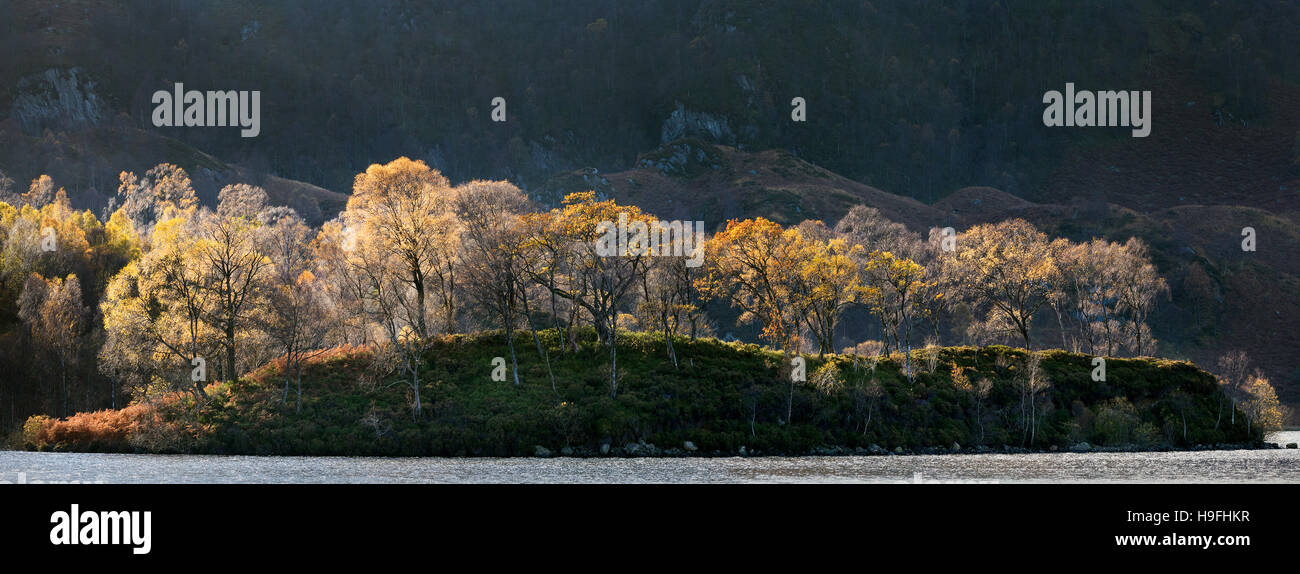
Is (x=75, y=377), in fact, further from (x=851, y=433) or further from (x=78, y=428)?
(x=851, y=433)

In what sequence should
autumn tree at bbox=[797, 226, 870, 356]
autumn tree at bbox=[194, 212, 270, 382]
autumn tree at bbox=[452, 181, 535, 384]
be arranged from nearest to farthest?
autumn tree at bbox=[452, 181, 535, 384]
autumn tree at bbox=[194, 212, 270, 382]
autumn tree at bbox=[797, 226, 870, 356]

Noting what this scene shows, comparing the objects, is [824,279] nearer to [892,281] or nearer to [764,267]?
[764,267]

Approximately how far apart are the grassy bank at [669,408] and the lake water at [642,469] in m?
3.47

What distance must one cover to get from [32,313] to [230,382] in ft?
55.9

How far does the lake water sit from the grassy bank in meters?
3.47

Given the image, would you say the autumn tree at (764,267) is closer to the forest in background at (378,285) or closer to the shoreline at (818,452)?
the forest in background at (378,285)

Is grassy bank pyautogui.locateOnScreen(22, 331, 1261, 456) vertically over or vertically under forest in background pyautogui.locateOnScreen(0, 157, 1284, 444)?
under

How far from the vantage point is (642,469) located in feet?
168

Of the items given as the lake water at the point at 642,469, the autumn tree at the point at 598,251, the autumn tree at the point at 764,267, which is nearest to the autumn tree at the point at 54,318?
the lake water at the point at 642,469

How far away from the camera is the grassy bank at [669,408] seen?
60906 mm

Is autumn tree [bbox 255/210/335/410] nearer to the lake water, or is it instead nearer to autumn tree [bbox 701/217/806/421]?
the lake water

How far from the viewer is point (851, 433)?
6681 cm

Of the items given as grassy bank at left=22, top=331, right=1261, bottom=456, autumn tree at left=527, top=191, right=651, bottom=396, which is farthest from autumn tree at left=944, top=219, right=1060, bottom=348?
autumn tree at left=527, top=191, right=651, bottom=396

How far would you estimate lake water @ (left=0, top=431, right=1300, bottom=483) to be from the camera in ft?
146
